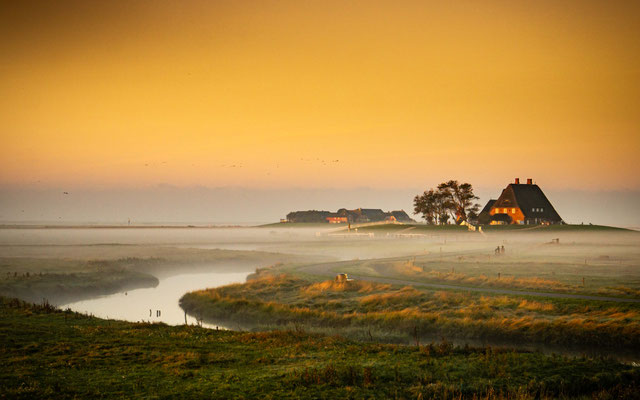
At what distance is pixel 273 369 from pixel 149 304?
31.8 metres

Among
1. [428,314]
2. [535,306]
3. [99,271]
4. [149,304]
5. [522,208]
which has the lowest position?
[149,304]

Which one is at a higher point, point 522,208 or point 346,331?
point 522,208

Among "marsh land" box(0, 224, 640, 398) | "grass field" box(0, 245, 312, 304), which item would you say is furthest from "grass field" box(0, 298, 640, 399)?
"grass field" box(0, 245, 312, 304)

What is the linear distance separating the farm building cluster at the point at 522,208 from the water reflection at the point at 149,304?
86.8 m

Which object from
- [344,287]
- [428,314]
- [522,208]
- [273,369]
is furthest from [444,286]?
[522,208]

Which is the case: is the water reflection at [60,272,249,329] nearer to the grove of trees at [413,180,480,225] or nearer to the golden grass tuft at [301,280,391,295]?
the golden grass tuft at [301,280,391,295]

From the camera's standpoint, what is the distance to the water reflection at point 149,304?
131ft

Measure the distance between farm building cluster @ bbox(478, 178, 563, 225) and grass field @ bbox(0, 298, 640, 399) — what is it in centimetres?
11672

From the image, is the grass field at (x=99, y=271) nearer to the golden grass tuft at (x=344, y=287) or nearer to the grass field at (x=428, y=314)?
the grass field at (x=428, y=314)

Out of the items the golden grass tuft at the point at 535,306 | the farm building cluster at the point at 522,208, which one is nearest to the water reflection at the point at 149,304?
the golden grass tuft at the point at 535,306

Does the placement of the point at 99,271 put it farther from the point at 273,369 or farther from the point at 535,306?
the point at 273,369

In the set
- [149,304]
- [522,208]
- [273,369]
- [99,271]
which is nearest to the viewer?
[273,369]

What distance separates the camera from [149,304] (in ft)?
153

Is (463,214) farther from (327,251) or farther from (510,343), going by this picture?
(510,343)
